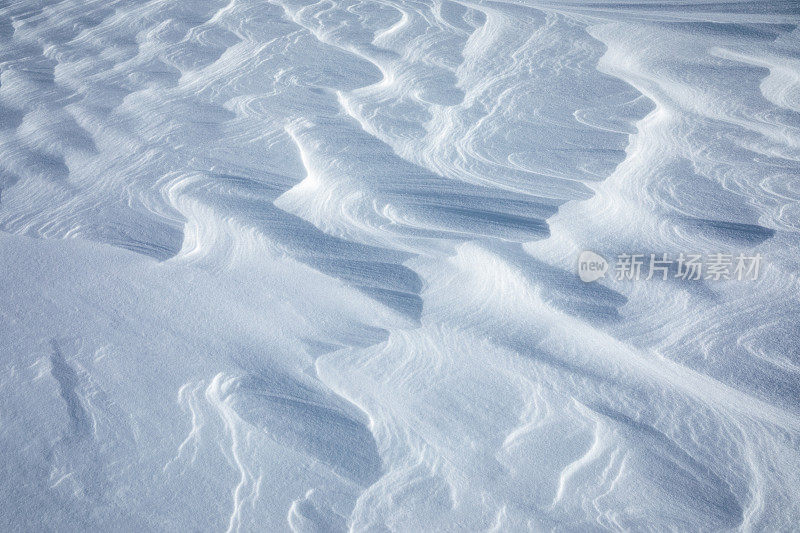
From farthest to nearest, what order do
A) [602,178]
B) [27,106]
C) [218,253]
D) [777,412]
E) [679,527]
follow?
[27,106] → [602,178] → [218,253] → [777,412] → [679,527]

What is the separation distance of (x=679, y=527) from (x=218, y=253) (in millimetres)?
719

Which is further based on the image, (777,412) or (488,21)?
(488,21)

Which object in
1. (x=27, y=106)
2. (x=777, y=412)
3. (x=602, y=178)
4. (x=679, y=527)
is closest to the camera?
(x=679, y=527)

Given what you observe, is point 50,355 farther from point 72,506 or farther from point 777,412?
point 777,412

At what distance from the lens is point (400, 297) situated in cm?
96

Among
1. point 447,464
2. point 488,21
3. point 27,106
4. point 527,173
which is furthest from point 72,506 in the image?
point 488,21

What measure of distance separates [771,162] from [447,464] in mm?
976

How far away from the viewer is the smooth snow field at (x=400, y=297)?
691 mm

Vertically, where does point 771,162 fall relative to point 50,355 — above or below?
above

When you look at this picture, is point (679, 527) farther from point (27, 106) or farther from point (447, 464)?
point (27, 106)

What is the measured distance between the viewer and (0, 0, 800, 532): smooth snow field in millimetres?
691

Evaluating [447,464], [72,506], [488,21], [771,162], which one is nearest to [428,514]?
[447,464]

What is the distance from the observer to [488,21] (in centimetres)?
218

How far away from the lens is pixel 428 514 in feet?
2.19
